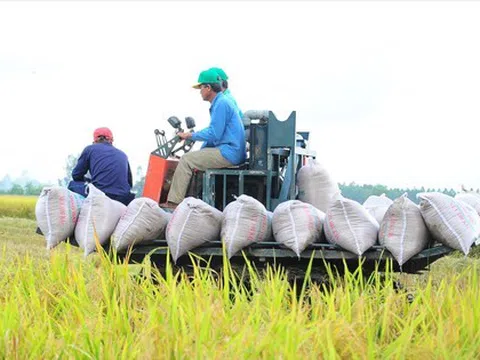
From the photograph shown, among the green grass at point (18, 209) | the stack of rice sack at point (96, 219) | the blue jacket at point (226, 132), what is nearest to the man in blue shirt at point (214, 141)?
the blue jacket at point (226, 132)

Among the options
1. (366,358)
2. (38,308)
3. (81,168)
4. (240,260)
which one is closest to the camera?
(366,358)

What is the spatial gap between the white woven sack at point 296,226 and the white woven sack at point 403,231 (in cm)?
53

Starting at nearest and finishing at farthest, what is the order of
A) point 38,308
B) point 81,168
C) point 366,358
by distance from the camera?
1. point 366,358
2. point 38,308
3. point 81,168

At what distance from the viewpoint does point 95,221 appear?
23.2 feet

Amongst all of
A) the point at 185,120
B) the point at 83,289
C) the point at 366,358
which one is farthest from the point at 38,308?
the point at 185,120

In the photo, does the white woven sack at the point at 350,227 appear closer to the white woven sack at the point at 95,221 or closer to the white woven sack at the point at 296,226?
the white woven sack at the point at 296,226

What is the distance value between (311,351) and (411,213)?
9.32 ft

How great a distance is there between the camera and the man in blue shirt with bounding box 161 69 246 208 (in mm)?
8273

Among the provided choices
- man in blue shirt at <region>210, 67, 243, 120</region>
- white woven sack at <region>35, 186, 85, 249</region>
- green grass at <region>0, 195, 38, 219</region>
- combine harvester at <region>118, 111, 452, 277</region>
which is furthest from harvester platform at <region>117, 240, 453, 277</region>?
green grass at <region>0, 195, 38, 219</region>

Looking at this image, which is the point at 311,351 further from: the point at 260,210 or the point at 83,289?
the point at 260,210

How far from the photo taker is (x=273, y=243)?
270 inches

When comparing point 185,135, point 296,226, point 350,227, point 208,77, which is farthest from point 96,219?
point 208,77

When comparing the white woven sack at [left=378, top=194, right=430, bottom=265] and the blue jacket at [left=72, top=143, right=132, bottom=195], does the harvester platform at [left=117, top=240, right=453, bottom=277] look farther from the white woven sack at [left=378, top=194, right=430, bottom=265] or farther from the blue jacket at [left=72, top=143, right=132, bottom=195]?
the blue jacket at [left=72, top=143, right=132, bottom=195]

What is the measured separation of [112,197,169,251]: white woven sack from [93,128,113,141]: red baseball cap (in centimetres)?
175
